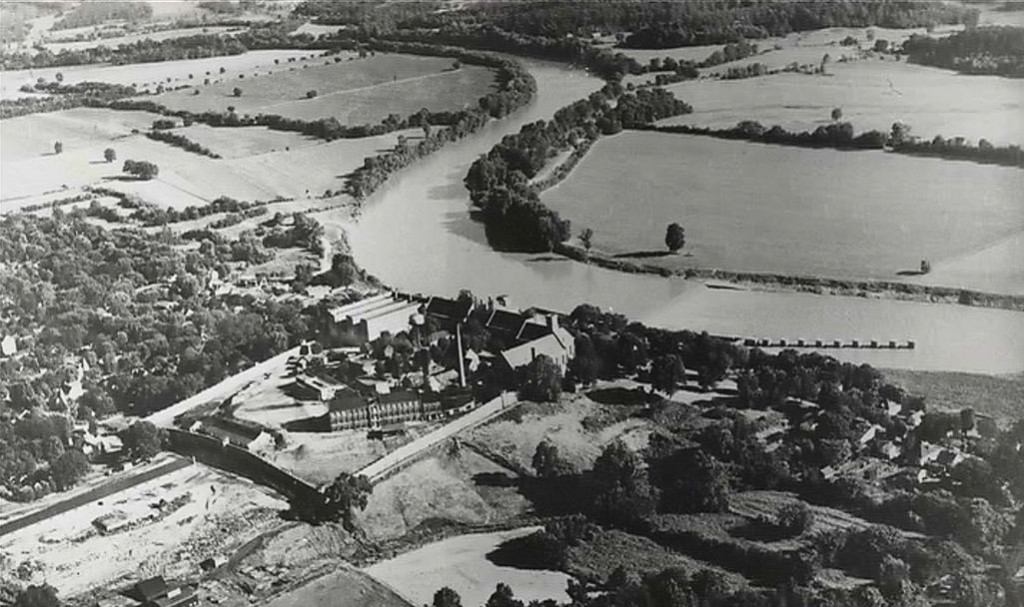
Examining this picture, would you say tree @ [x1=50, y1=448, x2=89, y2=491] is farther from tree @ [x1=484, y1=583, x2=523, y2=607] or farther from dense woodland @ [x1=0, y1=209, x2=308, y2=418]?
tree @ [x1=484, y1=583, x2=523, y2=607]

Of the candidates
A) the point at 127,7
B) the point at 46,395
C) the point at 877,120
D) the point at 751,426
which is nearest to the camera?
the point at 751,426

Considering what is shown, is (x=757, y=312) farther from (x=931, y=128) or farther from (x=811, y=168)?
(x=931, y=128)

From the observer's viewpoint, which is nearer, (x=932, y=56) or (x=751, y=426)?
(x=751, y=426)

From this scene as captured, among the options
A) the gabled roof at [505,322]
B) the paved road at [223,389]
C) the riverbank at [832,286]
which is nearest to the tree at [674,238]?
the riverbank at [832,286]

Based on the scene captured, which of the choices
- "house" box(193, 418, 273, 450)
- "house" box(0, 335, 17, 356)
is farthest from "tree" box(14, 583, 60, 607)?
"house" box(0, 335, 17, 356)

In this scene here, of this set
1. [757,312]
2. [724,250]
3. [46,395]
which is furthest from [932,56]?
[46,395]
